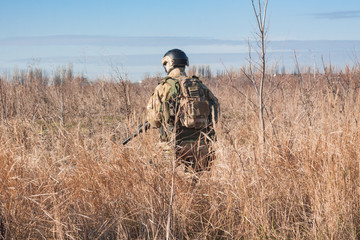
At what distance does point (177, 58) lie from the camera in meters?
4.16

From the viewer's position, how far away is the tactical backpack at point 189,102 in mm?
3812

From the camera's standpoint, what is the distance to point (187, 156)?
12.5 ft

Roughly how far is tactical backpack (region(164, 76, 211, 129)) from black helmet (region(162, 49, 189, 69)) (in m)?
0.31

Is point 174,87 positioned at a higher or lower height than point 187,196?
higher

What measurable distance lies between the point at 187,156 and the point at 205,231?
1054mm

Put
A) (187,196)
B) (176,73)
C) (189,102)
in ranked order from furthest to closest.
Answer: (176,73), (189,102), (187,196)

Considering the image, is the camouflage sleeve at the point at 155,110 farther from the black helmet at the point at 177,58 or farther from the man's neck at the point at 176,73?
the black helmet at the point at 177,58

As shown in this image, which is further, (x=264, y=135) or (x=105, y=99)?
(x=105, y=99)

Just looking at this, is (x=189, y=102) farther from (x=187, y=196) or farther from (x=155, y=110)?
(x=187, y=196)

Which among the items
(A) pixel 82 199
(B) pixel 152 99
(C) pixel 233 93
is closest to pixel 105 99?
(C) pixel 233 93

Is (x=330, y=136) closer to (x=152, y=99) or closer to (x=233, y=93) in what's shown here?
(x=152, y=99)

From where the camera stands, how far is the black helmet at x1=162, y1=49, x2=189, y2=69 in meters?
4.17

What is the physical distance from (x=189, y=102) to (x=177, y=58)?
60 cm

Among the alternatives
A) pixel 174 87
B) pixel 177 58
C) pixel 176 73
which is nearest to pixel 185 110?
pixel 174 87
